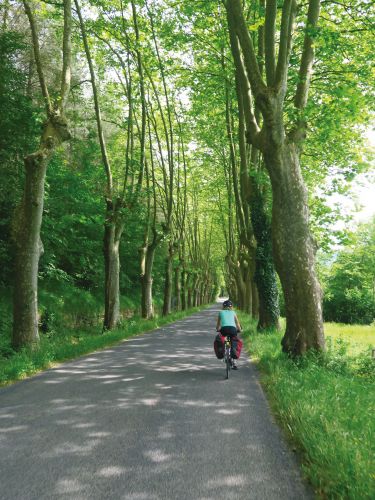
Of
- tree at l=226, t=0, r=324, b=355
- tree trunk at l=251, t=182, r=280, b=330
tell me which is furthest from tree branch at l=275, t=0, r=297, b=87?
tree trunk at l=251, t=182, r=280, b=330

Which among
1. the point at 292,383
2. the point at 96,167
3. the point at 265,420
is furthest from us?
the point at 96,167

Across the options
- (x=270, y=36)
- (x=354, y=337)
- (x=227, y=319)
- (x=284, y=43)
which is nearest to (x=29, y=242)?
(x=227, y=319)

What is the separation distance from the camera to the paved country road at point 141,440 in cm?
363

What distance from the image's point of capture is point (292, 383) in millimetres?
6609

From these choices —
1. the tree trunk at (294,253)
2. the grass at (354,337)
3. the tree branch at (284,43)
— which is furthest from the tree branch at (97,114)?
the grass at (354,337)

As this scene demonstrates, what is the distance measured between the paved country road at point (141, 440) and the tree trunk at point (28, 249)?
2299 millimetres

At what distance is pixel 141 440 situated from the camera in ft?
15.6

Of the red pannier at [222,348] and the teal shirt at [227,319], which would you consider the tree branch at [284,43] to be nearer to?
the teal shirt at [227,319]

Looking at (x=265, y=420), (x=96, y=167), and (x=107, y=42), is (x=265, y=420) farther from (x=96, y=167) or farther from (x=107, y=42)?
(x=96, y=167)

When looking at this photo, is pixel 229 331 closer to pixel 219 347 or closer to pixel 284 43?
pixel 219 347

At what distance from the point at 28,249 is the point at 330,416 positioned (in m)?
8.03

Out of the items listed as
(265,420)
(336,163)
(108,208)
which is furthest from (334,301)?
(265,420)

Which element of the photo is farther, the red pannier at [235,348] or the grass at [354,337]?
the grass at [354,337]

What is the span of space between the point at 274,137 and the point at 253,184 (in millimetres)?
6911
